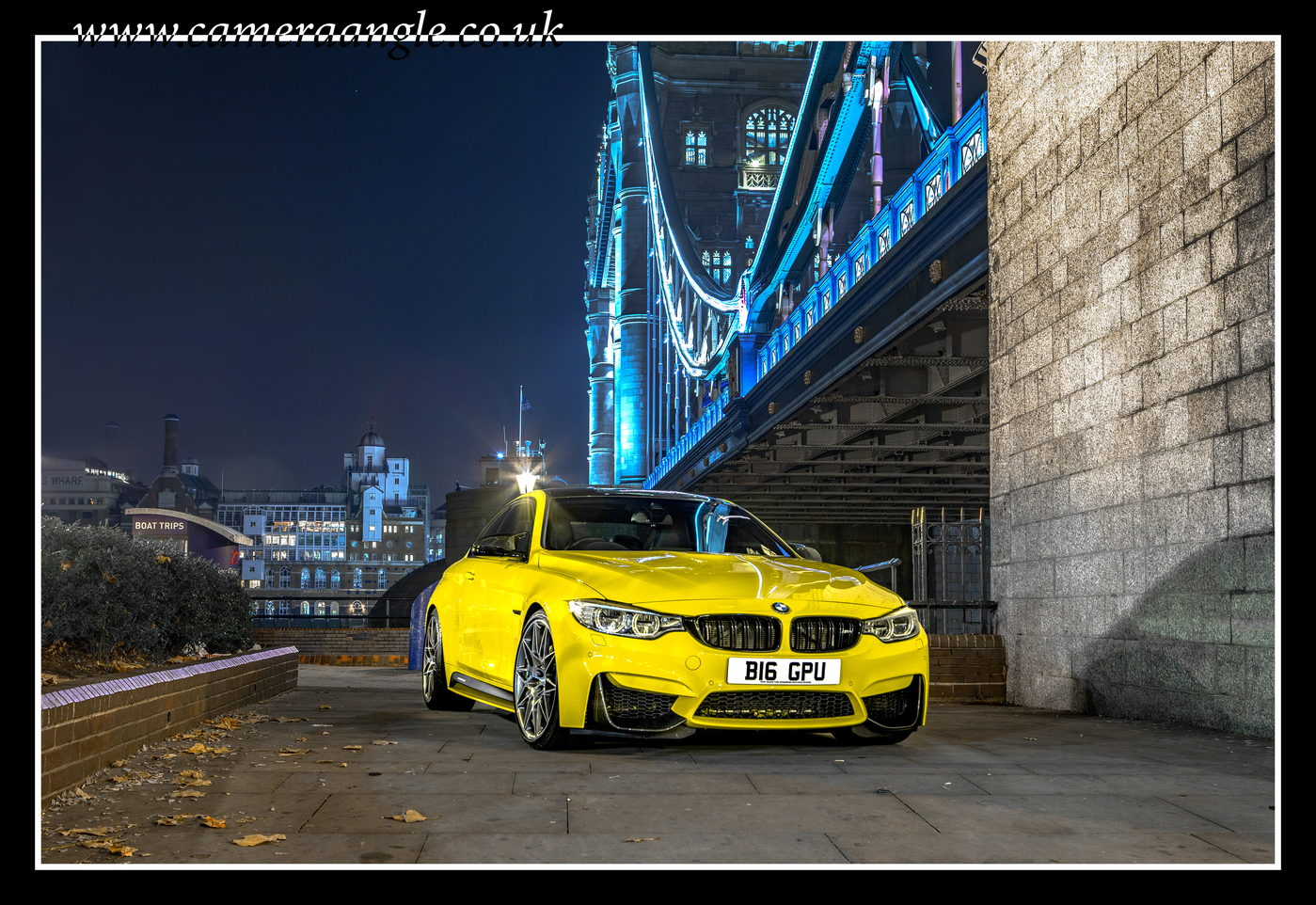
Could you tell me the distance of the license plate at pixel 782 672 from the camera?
211 inches

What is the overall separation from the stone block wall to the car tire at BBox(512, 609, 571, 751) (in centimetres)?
355

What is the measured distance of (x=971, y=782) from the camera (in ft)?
15.9

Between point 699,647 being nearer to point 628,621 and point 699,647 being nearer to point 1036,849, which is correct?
point 628,621

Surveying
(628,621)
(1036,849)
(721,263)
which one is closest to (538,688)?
(628,621)

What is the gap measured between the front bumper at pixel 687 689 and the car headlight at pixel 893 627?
55 millimetres

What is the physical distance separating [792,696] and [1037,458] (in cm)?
404

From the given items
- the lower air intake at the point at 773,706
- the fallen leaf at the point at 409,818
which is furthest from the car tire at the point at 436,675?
the fallen leaf at the point at 409,818

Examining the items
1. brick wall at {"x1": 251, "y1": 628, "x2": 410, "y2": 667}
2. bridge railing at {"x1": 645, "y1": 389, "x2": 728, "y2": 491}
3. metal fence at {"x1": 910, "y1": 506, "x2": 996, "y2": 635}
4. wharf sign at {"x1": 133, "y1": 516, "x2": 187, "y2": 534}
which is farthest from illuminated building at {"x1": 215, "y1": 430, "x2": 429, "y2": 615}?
brick wall at {"x1": 251, "y1": 628, "x2": 410, "y2": 667}

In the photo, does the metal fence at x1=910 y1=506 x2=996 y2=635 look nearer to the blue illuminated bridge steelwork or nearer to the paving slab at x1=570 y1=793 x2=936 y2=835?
the blue illuminated bridge steelwork

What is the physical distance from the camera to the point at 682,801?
4375 mm

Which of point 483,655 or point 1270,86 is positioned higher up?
point 1270,86

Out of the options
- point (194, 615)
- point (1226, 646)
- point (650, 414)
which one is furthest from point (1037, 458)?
point (650, 414)

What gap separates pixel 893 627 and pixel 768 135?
8737 centimetres
